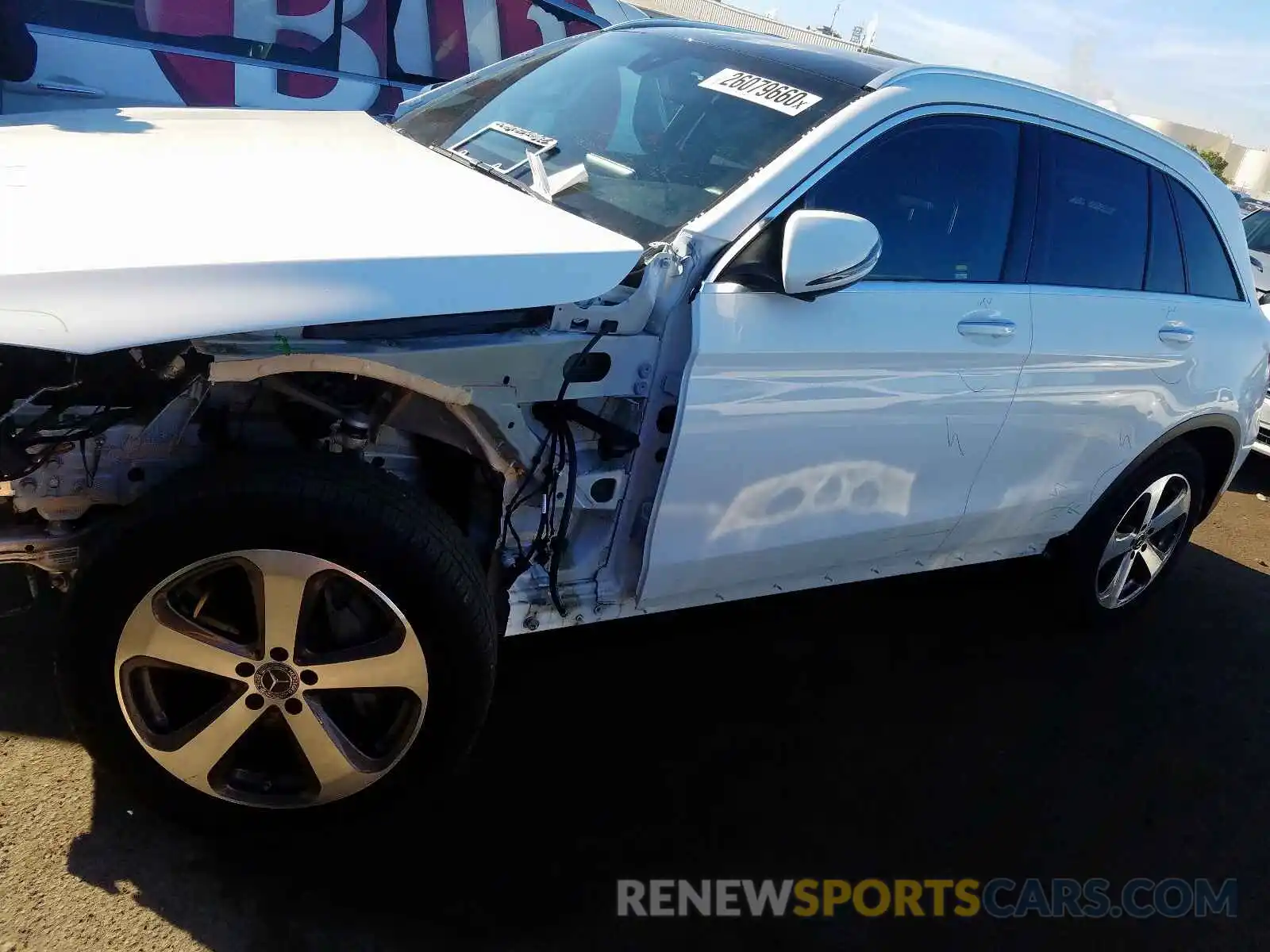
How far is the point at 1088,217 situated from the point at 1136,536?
1.40 m

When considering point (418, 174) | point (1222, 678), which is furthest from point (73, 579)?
point (1222, 678)

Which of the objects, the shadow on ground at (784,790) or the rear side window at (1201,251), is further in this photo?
the rear side window at (1201,251)

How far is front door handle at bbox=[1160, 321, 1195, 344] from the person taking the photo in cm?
353

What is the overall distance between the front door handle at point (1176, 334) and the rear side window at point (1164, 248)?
5.0 inches

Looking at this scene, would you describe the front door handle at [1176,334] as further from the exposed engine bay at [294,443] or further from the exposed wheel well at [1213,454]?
the exposed engine bay at [294,443]

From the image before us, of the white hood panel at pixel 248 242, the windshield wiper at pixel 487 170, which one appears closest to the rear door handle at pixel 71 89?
the white hood panel at pixel 248 242

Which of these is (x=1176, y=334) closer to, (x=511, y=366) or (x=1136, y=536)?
(x=1136, y=536)

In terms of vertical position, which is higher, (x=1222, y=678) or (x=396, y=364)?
(x=396, y=364)

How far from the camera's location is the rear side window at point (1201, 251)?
3.71 m

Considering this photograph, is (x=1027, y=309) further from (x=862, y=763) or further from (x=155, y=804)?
(x=155, y=804)

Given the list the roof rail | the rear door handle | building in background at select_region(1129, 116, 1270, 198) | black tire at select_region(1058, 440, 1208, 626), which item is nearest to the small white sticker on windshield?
the roof rail

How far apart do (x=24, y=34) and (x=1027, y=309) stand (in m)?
4.78

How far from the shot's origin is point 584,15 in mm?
7215

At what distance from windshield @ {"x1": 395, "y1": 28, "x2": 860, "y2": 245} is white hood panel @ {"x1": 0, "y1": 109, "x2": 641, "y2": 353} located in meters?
0.27
